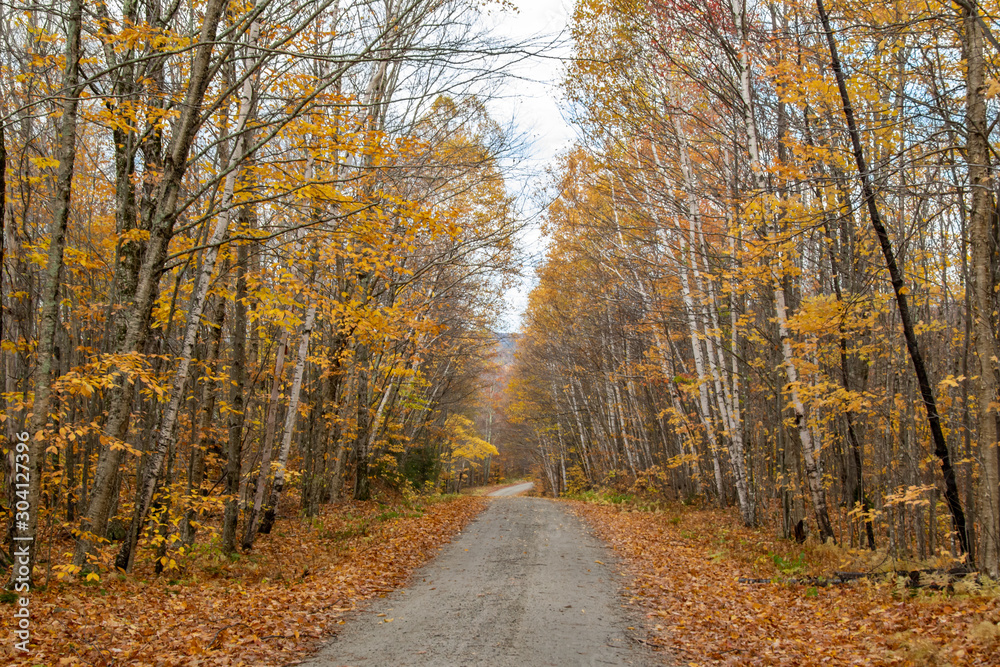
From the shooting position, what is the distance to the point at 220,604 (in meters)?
5.86

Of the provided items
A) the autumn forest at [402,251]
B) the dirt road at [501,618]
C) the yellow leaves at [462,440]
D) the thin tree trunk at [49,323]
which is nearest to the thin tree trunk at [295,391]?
the autumn forest at [402,251]

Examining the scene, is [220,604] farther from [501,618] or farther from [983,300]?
[983,300]

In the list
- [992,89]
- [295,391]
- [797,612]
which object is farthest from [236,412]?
[992,89]

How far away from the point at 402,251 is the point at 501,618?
284 inches

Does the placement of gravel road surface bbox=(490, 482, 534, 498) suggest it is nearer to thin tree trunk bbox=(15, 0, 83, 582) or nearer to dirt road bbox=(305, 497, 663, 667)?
dirt road bbox=(305, 497, 663, 667)

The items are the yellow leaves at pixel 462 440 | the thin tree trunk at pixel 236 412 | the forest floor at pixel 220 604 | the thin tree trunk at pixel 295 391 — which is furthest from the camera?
the yellow leaves at pixel 462 440

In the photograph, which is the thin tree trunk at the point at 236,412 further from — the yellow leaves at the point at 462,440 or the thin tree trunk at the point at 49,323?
the yellow leaves at the point at 462,440

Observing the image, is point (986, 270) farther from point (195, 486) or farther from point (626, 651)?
point (195, 486)

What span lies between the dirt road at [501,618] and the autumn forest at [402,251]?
0.65 metres

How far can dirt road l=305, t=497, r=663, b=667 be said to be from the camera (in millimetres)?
4770

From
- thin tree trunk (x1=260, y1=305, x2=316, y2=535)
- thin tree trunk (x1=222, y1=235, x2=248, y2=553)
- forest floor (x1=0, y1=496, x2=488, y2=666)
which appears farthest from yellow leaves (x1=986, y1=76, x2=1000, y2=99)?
thin tree trunk (x1=222, y1=235, x2=248, y2=553)

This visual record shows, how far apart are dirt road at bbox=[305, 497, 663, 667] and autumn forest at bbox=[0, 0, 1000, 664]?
0.65 meters

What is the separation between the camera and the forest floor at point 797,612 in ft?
15.3

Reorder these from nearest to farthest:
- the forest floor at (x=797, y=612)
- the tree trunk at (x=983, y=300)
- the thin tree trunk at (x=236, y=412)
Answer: the forest floor at (x=797, y=612), the tree trunk at (x=983, y=300), the thin tree trunk at (x=236, y=412)
